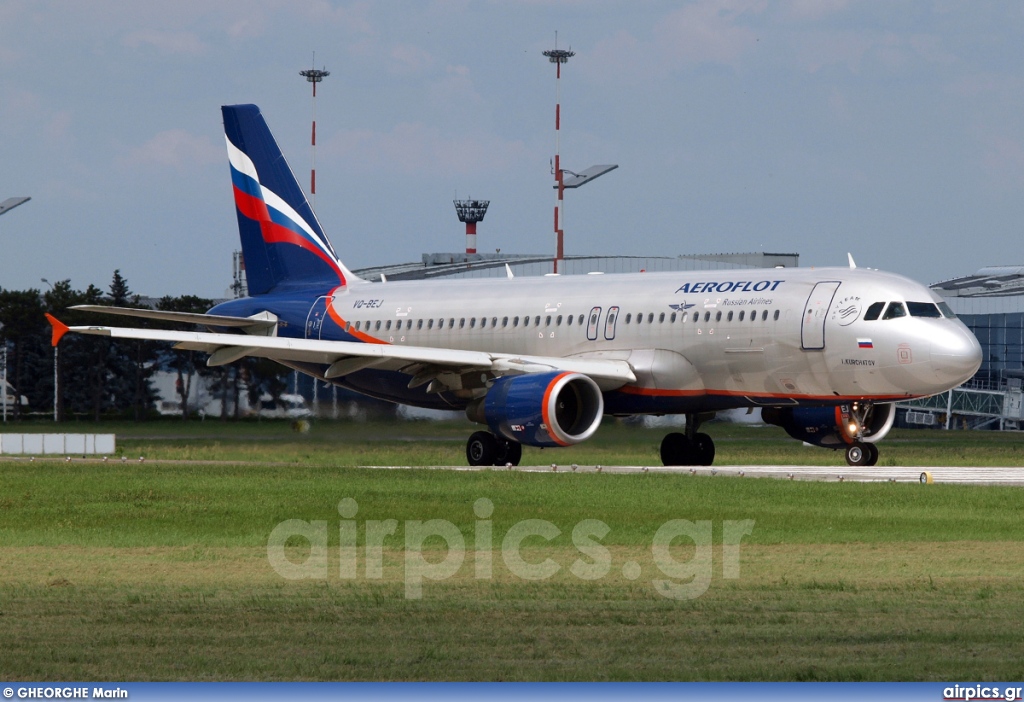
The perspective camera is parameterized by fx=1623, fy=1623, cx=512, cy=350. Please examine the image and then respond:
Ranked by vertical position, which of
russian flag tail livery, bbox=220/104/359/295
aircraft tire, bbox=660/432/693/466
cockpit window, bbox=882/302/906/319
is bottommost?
aircraft tire, bbox=660/432/693/466

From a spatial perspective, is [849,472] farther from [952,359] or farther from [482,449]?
[482,449]

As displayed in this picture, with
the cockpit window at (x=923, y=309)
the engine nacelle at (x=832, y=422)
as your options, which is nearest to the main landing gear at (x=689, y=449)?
the engine nacelle at (x=832, y=422)

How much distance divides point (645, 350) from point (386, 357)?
17.4 feet

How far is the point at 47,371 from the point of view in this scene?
54188 millimetres

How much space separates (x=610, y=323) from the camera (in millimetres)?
33906

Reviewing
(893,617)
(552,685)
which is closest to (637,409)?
(893,617)

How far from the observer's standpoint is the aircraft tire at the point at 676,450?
114 ft

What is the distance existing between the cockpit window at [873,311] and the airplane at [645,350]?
0.04 meters

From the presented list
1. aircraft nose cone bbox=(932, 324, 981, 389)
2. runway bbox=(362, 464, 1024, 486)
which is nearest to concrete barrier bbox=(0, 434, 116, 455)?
runway bbox=(362, 464, 1024, 486)

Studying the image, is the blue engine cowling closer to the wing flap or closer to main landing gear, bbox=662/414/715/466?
the wing flap

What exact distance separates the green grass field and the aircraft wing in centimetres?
399

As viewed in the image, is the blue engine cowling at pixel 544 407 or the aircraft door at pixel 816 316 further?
the aircraft door at pixel 816 316

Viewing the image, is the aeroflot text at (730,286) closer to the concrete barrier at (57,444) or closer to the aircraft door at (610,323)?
the aircraft door at (610,323)

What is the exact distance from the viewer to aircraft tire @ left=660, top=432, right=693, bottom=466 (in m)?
34.7
